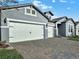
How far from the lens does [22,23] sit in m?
18.0

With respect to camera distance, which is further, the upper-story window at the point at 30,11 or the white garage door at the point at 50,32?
the white garage door at the point at 50,32

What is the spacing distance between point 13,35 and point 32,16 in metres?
4.53

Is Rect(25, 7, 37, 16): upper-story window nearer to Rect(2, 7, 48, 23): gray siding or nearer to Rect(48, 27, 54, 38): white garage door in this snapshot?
Rect(2, 7, 48, 23): gray siding

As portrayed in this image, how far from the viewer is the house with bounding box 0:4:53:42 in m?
15.4

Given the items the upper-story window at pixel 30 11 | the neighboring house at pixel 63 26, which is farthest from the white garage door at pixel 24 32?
the neighboring house at pixel 63 26

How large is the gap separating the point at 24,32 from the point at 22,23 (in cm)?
114

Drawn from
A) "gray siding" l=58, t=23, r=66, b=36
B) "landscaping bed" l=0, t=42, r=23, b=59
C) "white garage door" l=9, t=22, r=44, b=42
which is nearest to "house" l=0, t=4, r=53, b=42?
"white garage door" l=9, t=22, r=44, b=42

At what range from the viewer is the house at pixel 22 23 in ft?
50.6

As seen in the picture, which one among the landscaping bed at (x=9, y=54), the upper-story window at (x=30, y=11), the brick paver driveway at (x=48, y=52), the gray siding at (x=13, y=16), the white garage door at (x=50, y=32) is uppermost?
the upper-story window at (x=30, y=11)

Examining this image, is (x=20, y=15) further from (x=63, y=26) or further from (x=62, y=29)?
(x=62, y=29)

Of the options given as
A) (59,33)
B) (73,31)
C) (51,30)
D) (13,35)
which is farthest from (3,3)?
(73,31)

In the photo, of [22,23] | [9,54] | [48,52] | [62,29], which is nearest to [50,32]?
[62,29]

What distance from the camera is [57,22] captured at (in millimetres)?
27656

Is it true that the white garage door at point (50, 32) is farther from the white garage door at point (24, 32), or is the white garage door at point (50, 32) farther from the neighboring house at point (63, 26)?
the white garage door at point (24, 32)
